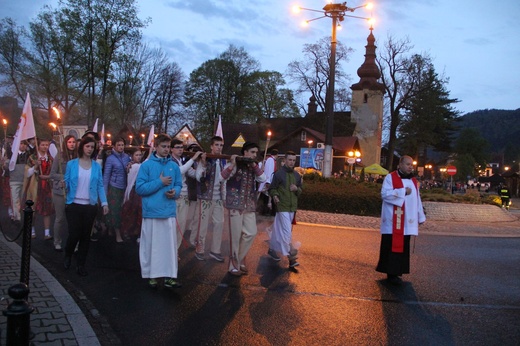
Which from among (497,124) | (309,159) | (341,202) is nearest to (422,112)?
(309,159)

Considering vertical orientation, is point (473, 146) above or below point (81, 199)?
above

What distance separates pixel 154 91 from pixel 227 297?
4808 centimetres

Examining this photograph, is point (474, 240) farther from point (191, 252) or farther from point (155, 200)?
point (155, 200)

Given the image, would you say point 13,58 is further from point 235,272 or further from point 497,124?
point 497,124

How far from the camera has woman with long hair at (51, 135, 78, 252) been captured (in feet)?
26.5

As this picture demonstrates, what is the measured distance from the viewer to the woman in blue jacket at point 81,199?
6.73 m

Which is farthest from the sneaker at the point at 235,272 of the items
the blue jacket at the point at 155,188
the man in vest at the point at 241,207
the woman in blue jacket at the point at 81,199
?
the woman in blue jacket at the point at 81,199

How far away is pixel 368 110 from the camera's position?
72688 millimetres

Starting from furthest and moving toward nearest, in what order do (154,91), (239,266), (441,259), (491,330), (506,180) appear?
1. (506,180)
2. (154,91)
3. (441,259)
4. (239,266)
5. (491,330)

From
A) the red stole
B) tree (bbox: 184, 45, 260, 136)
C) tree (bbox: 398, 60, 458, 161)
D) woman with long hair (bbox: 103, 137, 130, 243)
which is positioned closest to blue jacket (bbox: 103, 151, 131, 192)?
woman with long hair (bbox: 103, 137, 130, 243)

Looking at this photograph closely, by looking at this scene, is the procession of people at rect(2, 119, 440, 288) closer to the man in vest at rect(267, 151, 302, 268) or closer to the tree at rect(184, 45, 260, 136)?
the man in vest at rect(267, 151, 302, 268)

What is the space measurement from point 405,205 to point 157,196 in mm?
3649

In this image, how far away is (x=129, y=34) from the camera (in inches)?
1417

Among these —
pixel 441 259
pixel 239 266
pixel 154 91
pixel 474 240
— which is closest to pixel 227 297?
pixel 239 266
